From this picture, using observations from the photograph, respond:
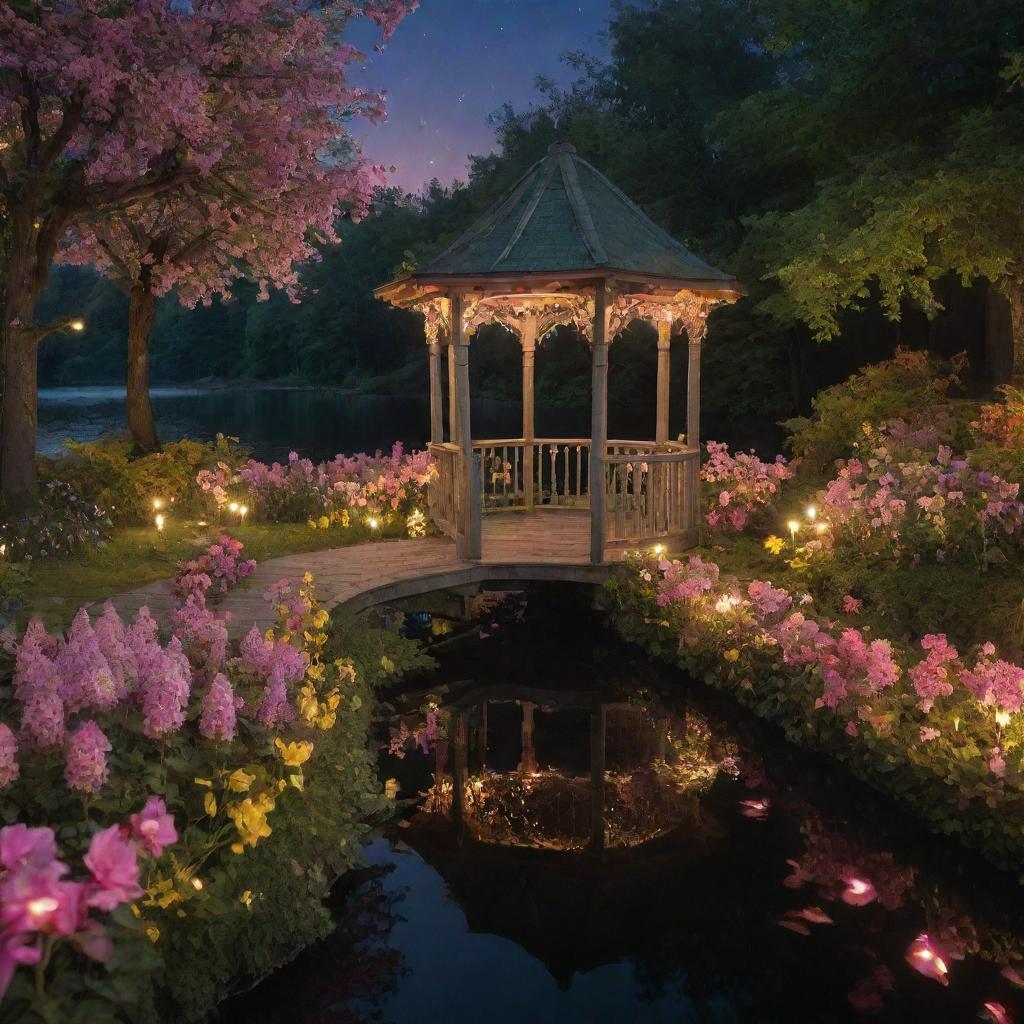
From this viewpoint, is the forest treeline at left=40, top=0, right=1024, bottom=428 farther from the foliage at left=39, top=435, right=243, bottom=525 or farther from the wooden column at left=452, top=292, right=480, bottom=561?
the foliage at left=39, top=435, right=243, bottom=525

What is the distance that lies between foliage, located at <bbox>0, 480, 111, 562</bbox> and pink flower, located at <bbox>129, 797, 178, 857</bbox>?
24.4 feet

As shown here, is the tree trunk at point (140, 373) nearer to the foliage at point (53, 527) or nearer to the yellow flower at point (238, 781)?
the foliage at point (53, 527)

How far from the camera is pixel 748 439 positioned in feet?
107

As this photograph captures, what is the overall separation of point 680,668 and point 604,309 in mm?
3864

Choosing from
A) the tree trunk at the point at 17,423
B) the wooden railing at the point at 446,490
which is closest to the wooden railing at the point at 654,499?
the wooden railing at the point at 446,490

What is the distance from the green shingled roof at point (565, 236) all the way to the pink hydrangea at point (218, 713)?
680cm

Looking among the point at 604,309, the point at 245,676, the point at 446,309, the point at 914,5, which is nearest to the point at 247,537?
the point at 446,309

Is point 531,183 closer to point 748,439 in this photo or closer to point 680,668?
point 680,668

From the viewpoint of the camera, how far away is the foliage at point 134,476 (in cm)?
1360

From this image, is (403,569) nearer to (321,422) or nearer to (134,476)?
(134,476)

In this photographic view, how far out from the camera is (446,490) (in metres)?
12.9

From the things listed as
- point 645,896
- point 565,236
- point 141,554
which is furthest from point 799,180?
point 645,896

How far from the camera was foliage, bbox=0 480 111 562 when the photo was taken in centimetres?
1104

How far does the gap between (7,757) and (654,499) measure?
8747 millimetres
